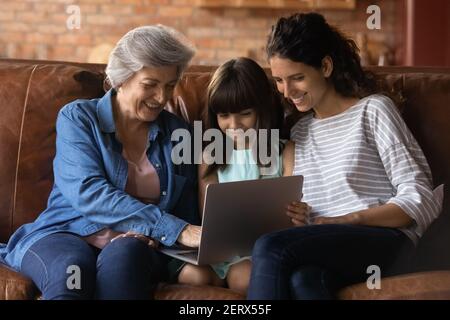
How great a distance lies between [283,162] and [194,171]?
A: 25 cm

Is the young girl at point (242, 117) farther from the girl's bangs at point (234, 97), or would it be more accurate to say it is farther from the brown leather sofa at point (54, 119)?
the brown leather sofa at point (54, 119)

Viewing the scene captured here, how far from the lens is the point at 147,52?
1957 millimetres

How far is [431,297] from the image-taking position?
1569 millimetres

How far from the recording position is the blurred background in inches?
196

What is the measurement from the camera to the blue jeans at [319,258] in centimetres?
160

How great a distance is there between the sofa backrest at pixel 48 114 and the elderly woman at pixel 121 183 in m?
0.14

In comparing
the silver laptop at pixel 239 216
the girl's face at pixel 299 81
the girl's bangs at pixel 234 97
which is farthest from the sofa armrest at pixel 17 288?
the girl's face at pixel 299 81

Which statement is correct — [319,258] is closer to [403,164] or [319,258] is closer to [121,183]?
[403,164]

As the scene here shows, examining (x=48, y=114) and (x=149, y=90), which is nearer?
(x=149, y=90)

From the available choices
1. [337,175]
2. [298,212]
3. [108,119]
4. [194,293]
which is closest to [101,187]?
[108,119]

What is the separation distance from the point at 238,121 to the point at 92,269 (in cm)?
59

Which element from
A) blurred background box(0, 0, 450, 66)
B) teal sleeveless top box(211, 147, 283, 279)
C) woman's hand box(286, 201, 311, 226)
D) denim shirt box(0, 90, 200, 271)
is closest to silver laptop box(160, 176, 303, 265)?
woman's hand box(286, 201, 311, 226)
